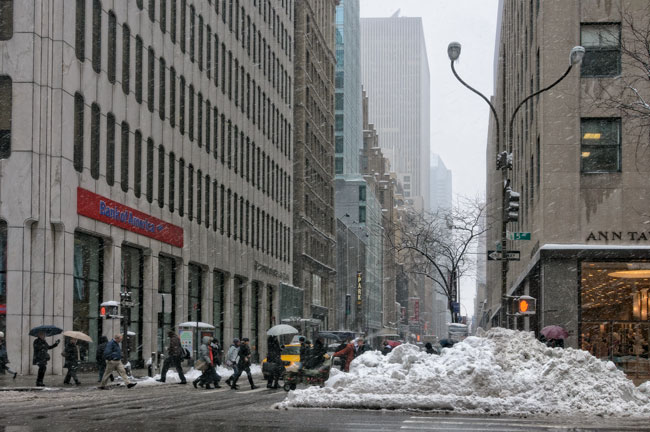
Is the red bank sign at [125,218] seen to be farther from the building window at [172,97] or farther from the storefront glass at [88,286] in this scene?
the building window at [172,97]

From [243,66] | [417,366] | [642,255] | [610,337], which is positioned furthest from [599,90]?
[243,66]

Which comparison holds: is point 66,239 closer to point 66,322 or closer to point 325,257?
point 66,322

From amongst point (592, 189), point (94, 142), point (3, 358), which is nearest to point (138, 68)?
point (94, 142)

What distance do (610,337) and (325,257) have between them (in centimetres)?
6452

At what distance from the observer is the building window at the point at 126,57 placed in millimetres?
41094

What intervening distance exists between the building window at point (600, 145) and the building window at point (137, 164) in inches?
767

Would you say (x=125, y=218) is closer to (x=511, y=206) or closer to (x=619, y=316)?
(x=619, y=316)

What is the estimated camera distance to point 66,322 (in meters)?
34.4

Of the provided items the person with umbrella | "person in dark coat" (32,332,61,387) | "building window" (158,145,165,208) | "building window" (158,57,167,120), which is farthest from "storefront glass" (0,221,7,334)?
"building window" (158,57,167,120)

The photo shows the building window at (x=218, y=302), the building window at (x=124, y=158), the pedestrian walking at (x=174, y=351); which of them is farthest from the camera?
the building window at (x=218, y=302)

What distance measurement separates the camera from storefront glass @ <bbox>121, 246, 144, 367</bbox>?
41.5 meters

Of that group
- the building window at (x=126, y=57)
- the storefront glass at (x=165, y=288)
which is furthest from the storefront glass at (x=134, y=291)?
the building window at (x=126, y=57)

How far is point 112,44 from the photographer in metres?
39.8

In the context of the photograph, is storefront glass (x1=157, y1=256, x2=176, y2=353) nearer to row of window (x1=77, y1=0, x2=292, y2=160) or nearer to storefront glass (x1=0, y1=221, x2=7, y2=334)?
row of window (x1=77, y1=0, x2=292, y2=160)
